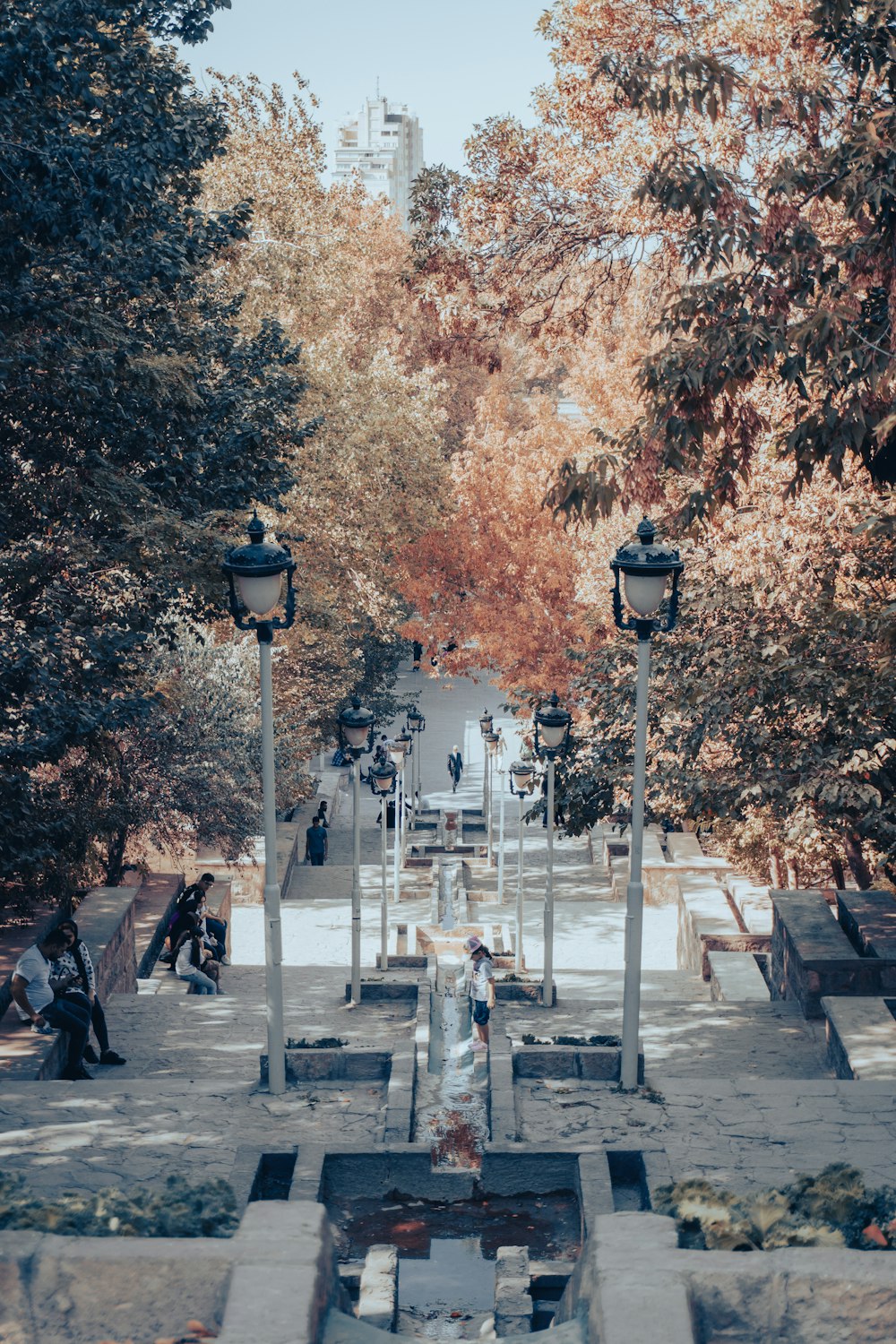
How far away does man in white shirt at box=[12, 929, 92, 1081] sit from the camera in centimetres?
1039

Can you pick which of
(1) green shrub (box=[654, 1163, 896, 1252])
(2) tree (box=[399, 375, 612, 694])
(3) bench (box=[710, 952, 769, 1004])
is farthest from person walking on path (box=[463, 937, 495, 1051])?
(2) tree (box=[399, 375, 612, 694])

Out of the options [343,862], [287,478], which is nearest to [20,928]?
[287,478]

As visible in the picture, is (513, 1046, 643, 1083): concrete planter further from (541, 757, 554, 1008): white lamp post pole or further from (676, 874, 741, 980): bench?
(676, 874, 741, 980): bench

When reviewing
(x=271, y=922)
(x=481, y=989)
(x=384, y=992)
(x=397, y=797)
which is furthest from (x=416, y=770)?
(x=271, y=922)

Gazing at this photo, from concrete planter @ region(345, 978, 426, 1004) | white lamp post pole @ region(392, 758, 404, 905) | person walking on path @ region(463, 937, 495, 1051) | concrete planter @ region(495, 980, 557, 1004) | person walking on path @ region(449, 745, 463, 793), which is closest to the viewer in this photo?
person walking on path @ region(463, 937, 495, 1051)

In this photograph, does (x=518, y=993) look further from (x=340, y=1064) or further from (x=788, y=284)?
(x=788, y=284)

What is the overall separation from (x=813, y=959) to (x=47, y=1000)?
6866 mm

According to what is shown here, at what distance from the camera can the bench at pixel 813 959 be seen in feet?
42.1

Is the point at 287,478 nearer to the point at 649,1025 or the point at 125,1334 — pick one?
the point at 649,1025

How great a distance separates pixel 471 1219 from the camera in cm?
819

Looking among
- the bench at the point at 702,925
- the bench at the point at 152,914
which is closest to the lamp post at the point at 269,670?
the bench at the point at 152,914

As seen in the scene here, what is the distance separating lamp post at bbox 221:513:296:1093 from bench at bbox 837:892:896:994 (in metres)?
5.97

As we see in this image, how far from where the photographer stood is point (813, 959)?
12875 mm

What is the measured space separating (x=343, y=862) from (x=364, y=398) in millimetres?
10408
